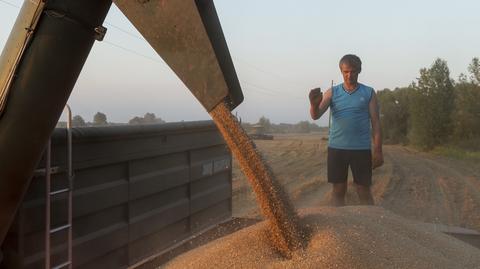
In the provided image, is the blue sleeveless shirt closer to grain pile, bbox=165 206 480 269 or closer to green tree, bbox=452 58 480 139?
grain pile, bbox=165 206 480 269

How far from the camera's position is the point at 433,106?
29203mm

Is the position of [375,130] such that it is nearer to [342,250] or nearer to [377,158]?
[377,158]

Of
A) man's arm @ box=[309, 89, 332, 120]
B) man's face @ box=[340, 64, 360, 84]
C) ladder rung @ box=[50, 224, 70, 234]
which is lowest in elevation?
ladder rung @ box=[50, 224, 70, 234]

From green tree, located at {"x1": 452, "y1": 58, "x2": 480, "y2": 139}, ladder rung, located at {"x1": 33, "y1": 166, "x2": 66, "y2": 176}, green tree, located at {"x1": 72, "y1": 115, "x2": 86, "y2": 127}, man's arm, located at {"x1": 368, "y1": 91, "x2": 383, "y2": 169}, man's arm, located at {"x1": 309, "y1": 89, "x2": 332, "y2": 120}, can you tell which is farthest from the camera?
green tree, located at {"x1": 452, "y1": 58, "x2": 480, "y2": 139}

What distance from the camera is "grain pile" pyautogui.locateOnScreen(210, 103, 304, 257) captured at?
2.43 metres

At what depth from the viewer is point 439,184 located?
41.2 ft

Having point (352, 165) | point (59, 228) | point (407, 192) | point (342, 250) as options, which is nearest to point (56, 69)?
point (59, 228)

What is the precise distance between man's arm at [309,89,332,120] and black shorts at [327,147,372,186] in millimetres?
425

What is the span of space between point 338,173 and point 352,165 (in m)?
0.17

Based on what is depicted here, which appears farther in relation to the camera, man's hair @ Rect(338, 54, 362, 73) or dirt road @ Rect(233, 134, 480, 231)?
dirt road @ Rect(233, 134, 480, 231)

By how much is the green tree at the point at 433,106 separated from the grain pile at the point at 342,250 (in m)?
27.5

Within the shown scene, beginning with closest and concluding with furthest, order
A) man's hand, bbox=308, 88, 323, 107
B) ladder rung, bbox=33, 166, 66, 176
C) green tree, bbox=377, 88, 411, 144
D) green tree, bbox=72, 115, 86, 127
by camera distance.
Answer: ladder rung, bbox=33, 166, 66, 176 < green tree, bbox=72, 115, 86, 127 < man's hand, bbox=308, 88, 323, 107 < green tree, bbox=377, 88, 411, 144

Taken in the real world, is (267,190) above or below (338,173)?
above

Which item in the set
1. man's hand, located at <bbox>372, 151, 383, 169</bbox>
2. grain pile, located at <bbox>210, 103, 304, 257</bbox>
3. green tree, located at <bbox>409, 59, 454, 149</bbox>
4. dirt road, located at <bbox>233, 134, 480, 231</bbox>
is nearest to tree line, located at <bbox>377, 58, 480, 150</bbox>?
green tree, located at <bbox>409, 59, 454, 149</bbox>
